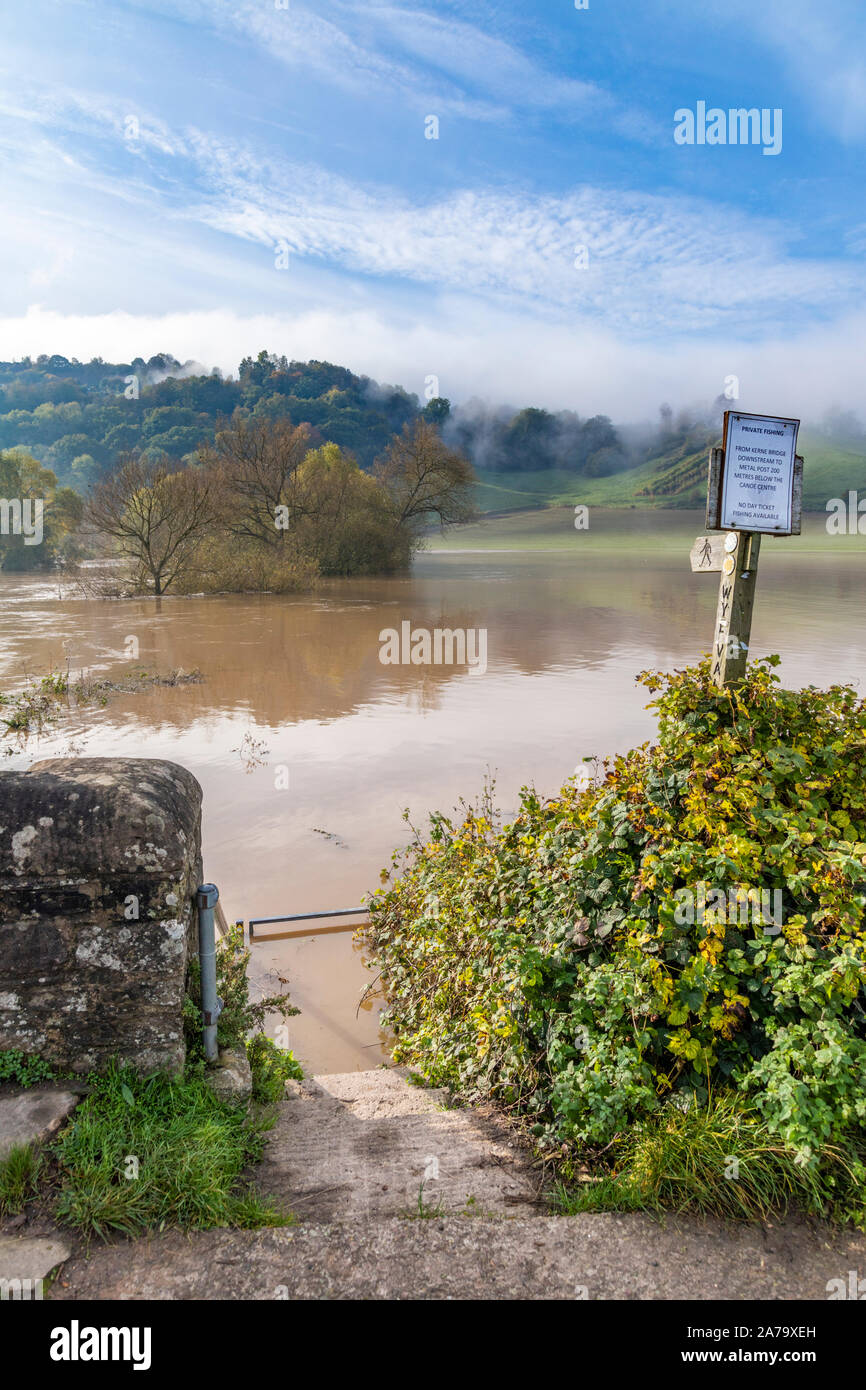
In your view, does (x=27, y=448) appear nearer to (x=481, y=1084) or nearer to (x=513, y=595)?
(x=513, y=595)

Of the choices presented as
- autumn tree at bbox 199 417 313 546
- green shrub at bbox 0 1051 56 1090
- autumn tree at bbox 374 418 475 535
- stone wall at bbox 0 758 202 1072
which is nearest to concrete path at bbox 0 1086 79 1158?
green shrub at bbox 0 1051 56 1090

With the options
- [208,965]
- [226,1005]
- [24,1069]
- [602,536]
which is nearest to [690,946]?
[208,965]

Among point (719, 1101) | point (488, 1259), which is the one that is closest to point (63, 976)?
point (488, 1259)

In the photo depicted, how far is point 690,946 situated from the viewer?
11.5 feet

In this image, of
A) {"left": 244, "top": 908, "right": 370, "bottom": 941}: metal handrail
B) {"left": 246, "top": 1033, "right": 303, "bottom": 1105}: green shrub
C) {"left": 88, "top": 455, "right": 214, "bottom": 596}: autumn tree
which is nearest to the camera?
{"left": 246, "top": 1033, "right": 303, "bottom": 1105}: green shrub

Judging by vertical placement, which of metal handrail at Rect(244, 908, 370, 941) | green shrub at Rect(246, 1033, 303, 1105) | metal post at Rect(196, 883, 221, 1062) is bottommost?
metal handrail at Rect(244, 908, 370, 941)

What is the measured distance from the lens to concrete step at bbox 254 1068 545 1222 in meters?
3.05

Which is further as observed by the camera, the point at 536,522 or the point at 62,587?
the point at 536,522

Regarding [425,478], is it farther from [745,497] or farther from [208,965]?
[208,965]

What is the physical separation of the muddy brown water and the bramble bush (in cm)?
183

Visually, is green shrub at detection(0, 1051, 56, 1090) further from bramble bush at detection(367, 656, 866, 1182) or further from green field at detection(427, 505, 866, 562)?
green field at detection(427, 505, 866, 562)

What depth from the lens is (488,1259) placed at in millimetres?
2676

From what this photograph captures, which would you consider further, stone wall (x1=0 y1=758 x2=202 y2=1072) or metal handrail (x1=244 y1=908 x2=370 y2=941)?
metal handrail (x1=244 y1=908 x2=370 y2=941)

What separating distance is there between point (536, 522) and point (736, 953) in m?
152
